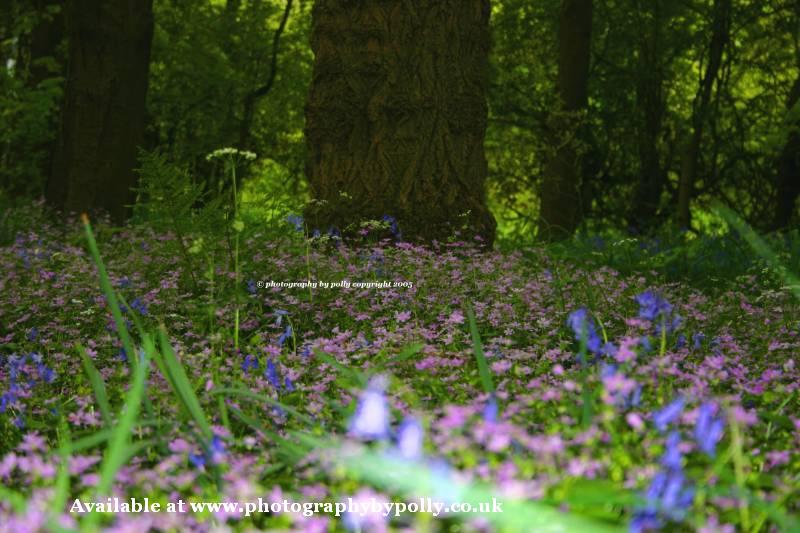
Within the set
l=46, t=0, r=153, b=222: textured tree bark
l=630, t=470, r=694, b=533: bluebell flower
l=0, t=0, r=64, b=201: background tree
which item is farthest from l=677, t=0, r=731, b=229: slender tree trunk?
l=630, t=470, r=694, b=533: bluebell flower

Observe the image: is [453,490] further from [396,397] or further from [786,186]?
[786,186]

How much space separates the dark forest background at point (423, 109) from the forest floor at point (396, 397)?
2.36ft

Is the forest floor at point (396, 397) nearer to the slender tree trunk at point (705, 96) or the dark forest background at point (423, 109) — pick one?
the dark forest background at point (423, 109)

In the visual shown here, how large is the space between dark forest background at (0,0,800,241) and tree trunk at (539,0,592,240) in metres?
0.03

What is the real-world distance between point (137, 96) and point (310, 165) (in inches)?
170

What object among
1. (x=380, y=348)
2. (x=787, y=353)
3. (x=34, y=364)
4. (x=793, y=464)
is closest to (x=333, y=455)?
(x=793, y=464)

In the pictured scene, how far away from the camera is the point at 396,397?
3143mm

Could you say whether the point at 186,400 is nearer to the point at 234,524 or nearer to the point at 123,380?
the point at 234,524

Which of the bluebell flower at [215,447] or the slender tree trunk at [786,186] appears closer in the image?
the bluebell flower at [215,447]

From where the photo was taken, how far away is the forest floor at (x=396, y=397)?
1.95m

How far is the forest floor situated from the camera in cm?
195

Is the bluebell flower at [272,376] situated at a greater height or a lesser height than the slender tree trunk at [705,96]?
lesser

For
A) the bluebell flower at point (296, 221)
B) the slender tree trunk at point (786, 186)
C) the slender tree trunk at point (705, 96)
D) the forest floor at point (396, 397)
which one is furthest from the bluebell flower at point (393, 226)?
the slender tree trunk at point (786, 186)

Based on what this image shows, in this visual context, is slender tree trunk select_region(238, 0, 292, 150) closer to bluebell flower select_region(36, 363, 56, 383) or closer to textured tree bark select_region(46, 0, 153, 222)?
textured tree bark select_region(46, 0, 153, 222)
